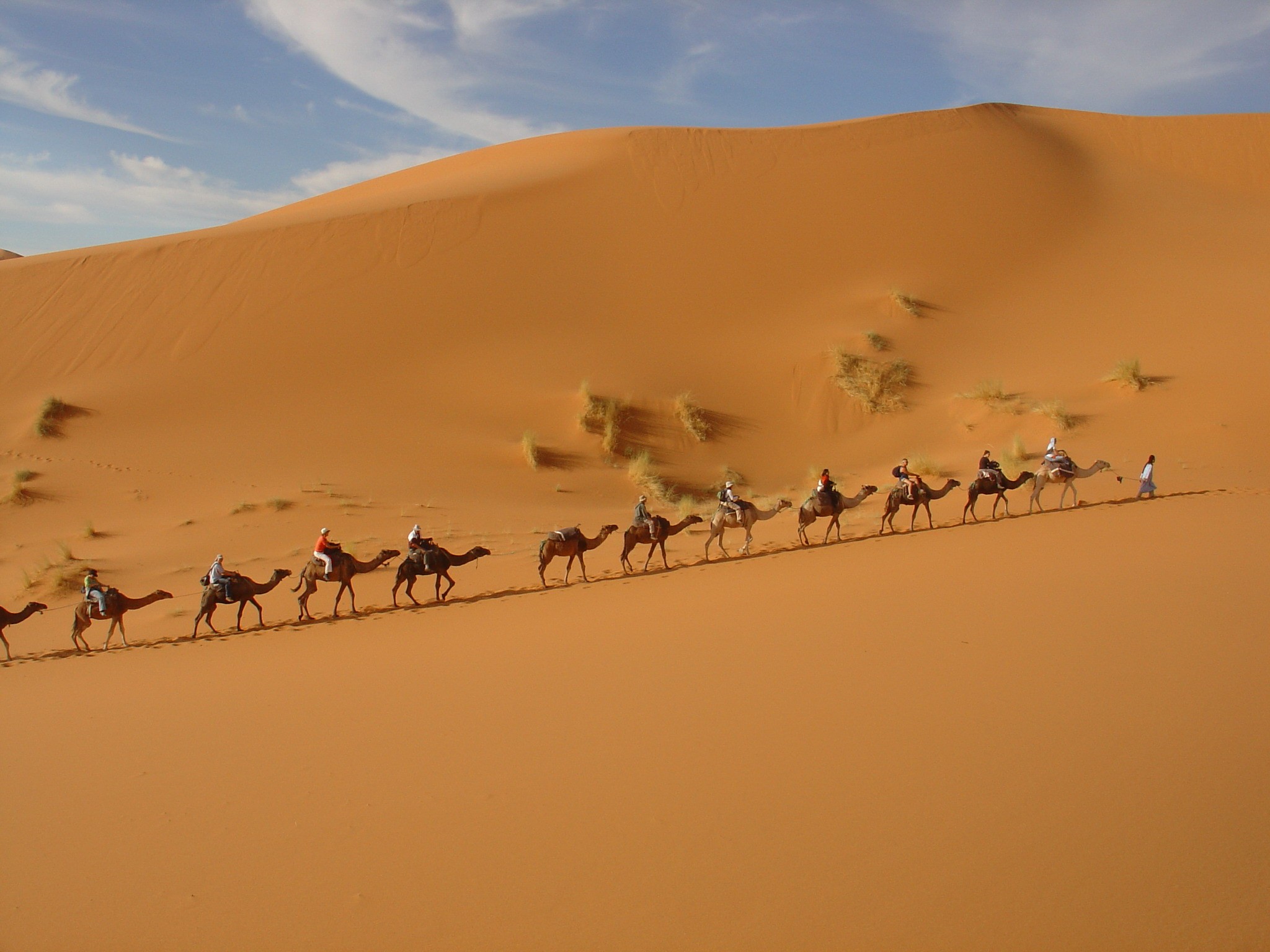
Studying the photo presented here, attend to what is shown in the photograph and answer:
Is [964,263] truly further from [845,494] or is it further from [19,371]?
[19,371]

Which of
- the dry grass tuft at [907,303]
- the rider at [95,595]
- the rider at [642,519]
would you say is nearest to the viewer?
the rider at [95,595]

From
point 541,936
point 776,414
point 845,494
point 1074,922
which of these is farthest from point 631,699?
point 776,414

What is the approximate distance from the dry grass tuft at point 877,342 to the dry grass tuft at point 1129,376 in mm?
6250

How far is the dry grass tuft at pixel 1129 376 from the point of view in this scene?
24.2 metres

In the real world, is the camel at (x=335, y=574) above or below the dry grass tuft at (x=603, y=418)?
below

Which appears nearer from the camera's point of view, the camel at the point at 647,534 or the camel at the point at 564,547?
the camel at the point at 564,547

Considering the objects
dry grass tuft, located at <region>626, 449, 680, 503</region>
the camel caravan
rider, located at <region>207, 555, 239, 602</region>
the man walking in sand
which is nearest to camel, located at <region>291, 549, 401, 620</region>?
the camel caravan

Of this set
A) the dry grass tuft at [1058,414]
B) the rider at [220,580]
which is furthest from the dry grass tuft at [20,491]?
the dry grass tuft at [1058,414]

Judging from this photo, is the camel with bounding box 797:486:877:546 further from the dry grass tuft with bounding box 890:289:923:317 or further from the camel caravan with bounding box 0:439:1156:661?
the dry grass tuft with bounding box 890:289:923:317

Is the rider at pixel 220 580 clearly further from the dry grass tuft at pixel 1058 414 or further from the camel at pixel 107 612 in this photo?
the dry grass tuft at pixel 1058 414

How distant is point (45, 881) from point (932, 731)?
590 cm

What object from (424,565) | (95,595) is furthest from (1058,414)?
(95,595)

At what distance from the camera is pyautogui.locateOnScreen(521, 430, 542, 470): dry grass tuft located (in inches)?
888

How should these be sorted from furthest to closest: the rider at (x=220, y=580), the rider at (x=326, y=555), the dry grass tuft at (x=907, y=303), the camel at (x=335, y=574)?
the dry grass tuft at (x=907, y=303)
the camel at (x=335, y=574)
the rider at (x=326, y=555)
the rider at (x=220, y=580)
